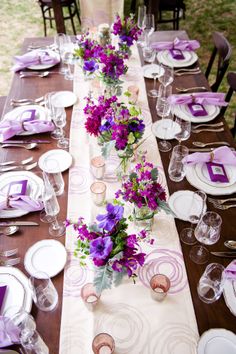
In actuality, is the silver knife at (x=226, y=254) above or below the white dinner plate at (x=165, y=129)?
below

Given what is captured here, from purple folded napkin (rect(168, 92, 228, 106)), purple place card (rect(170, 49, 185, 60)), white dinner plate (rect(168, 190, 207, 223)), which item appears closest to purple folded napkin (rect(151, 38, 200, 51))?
purple place card (rect(170, 49, 185, 60))

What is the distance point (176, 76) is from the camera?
239cm

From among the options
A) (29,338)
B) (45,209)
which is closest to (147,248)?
(45,209)

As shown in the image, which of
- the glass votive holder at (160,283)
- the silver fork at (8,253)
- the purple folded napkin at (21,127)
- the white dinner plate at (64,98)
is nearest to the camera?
the glass votive holder at (160,283)

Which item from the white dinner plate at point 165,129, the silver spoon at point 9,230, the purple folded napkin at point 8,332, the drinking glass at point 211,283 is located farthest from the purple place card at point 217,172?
the purple folded napkin at point 8,332

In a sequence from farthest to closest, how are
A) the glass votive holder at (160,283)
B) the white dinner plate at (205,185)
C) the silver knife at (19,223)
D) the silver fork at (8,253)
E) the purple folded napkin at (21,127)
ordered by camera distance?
the purple folded napkin at (21,127), the white dinner plate at (205,185), the silver knife at (19,223), the silver fork at (8,253), the glass votive holder at (160,283)

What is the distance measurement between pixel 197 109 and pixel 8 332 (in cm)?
157

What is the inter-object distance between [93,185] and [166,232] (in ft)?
1.31

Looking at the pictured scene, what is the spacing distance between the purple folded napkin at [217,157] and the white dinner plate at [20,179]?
754 millimetres

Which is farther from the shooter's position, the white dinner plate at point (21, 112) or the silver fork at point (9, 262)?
the white dinner plate at point (21, 112)

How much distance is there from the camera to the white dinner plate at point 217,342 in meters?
1.11

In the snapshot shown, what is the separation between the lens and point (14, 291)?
1.27 meters

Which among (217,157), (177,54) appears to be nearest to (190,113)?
(217,157)

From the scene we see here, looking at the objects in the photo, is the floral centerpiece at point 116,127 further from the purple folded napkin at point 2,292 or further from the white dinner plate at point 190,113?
the purple folded napkin at point 2,292
